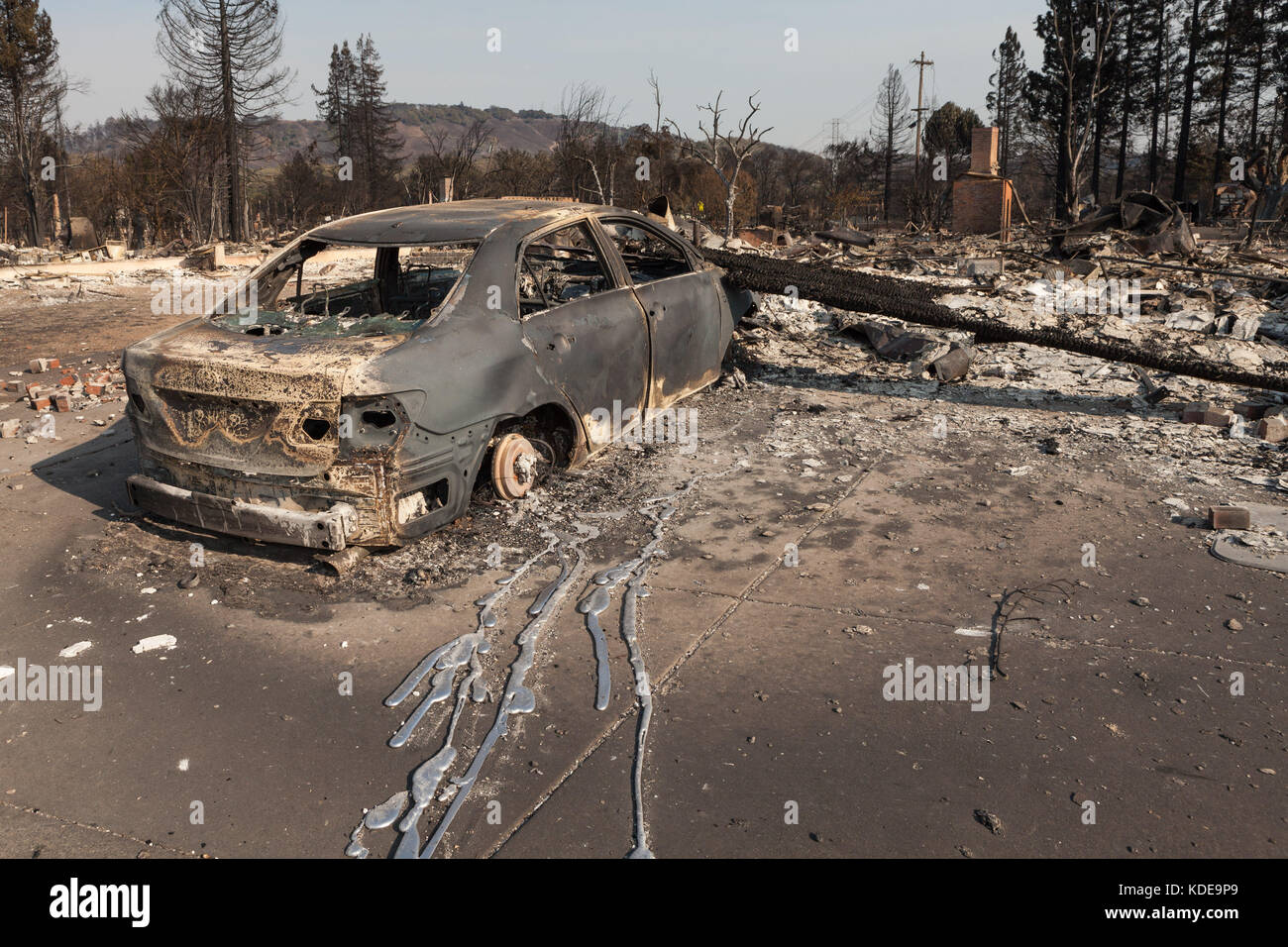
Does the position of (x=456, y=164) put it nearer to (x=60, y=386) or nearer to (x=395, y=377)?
(x=60, y=386)

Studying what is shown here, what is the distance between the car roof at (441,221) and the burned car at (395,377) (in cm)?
2

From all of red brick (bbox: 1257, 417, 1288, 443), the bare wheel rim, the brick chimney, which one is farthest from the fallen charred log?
the brick chimney

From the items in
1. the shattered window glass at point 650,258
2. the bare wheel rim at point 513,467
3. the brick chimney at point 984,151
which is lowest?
the bare wheel rim at point 513,467

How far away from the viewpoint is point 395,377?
164 inches

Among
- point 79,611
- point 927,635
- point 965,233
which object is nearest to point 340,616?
point 79,611

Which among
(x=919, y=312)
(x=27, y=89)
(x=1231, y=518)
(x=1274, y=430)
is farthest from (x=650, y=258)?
(x=27, y=89)

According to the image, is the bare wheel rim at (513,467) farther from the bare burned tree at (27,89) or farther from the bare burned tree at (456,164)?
the bare burned tree at (27,89)

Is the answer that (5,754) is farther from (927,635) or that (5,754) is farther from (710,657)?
(927,635)

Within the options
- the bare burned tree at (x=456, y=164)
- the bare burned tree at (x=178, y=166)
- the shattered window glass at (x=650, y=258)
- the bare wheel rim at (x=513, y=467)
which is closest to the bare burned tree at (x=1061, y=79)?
the bare burned tree at (x=456, y=164)

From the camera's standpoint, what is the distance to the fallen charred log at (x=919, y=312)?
6.80 metres

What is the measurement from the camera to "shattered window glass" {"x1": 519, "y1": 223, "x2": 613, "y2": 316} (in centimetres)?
530

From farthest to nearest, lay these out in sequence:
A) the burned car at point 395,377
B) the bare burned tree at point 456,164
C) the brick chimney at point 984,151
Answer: the bare burned tree at point 456,164, the brick chimney at point 984,151, the burned car at point 395,377

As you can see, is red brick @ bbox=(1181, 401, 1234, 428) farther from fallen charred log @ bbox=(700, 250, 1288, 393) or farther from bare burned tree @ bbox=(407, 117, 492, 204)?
bare burned tree @ bbox=(407, 117, 492, 204)

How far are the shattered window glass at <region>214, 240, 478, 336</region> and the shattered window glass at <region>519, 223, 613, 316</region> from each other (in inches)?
16.7
